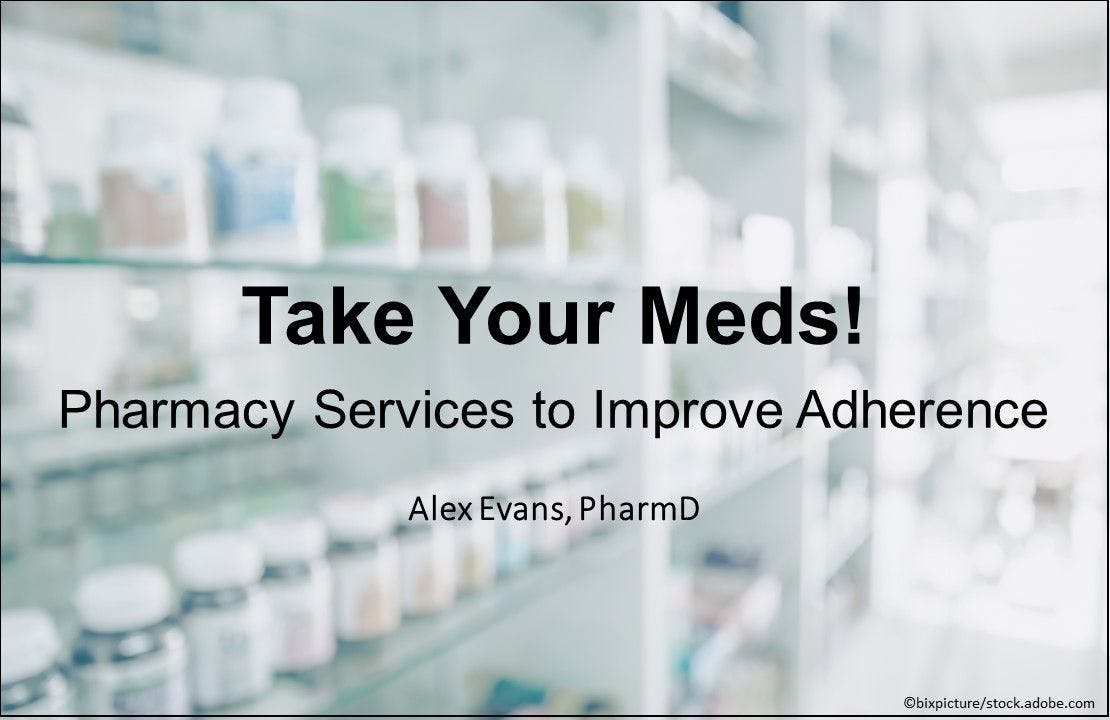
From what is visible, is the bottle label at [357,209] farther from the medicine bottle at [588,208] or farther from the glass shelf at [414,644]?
the glass shelf at [414,644]

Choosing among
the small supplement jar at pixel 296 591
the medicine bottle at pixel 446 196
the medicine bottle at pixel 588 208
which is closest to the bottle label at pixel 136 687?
the small supplement jar at pixel 296 591

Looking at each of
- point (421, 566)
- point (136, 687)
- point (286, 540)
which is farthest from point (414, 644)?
point (136, 687)

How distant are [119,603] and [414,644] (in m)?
0.31

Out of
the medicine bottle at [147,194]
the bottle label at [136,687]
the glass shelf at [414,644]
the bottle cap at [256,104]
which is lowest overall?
the glass shelf at [414,644]

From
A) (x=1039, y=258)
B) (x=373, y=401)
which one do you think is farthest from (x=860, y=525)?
(x=373, y=401)

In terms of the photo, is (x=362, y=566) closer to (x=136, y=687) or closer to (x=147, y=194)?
(x=136, y=687)

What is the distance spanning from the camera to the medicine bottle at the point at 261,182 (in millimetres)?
756

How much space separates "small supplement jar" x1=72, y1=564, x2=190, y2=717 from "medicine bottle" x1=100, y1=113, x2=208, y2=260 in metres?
0.28

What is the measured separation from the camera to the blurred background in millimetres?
849

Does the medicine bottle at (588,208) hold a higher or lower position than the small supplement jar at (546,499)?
higher

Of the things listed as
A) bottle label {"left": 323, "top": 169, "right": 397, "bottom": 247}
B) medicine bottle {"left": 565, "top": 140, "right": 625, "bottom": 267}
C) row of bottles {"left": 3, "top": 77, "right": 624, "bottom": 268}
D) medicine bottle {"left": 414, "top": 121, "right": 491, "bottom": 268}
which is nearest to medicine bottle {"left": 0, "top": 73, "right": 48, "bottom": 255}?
row of bottles {"left": 3, "top": 77, "right": 624, "bottom": 268}

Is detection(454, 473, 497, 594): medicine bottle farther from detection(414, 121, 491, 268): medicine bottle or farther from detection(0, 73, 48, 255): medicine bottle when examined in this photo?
detection(0, 73, 48, 255): medicine bottle

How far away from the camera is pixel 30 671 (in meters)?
0.65

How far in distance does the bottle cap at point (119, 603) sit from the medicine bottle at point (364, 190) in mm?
358
